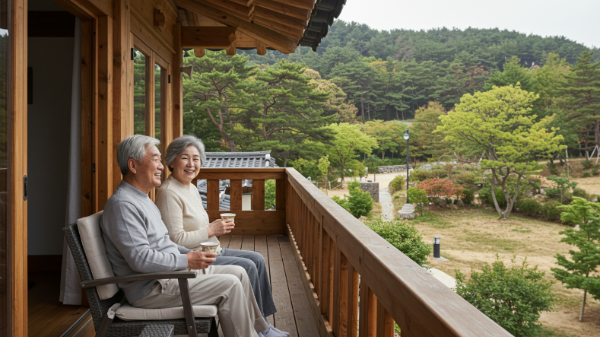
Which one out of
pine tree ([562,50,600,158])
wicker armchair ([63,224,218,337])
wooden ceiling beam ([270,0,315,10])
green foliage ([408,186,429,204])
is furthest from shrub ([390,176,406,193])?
wicker armchair ([63,224,218,337])

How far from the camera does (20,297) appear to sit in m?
1.56

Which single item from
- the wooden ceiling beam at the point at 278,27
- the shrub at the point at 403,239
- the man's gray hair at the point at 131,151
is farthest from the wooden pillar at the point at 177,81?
the shrub at the point at 403,239

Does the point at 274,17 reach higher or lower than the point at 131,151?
higher

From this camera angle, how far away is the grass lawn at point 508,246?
15102 millimetres

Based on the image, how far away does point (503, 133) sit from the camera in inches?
1012

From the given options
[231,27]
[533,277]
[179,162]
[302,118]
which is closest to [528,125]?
[302,118]

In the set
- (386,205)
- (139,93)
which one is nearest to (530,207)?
(386,205)

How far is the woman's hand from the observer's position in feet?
6.98

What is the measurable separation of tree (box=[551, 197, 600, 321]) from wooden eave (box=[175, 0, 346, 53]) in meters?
15.1

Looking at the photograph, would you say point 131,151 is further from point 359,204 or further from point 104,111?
point 359,204

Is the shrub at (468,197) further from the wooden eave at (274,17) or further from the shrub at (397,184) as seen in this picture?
the wooden eave at (274,17)

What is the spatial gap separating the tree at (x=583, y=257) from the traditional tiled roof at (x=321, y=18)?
49.7 ft

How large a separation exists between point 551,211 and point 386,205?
913 cm

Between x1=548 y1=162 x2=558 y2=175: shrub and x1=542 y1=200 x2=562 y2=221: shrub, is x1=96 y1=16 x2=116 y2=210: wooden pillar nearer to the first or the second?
x1=542 y1=200 x2=562 y2=221: shrub
